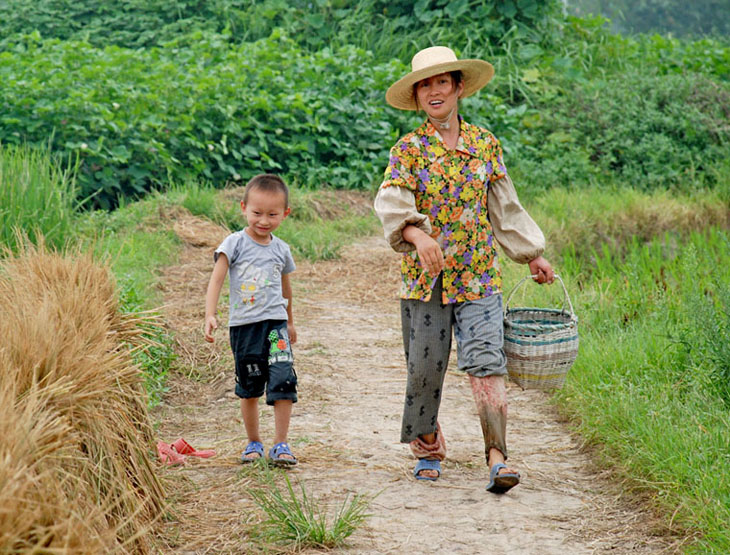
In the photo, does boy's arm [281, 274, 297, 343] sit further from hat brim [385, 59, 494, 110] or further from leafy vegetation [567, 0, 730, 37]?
leafy vegetation [567, 0, 730, 37]

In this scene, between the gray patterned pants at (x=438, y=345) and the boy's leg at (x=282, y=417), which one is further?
the boy's leg at (x=282, y=417)

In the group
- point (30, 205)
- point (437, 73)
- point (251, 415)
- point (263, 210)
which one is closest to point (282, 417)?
point (251, 415)

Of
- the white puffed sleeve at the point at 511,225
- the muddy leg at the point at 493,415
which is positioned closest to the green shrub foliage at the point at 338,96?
the white puffed sleeve at the point at 511,225

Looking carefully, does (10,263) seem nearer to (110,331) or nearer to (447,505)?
(110,331)

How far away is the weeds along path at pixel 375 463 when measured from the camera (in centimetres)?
325

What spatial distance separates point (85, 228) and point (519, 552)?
178 inches

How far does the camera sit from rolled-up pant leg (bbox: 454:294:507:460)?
3668 millimetres

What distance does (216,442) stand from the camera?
14.0ft

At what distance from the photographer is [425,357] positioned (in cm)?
382

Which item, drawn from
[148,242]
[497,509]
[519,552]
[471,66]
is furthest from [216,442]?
[148,242]

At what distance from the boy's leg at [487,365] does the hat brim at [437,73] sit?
35.8 inches

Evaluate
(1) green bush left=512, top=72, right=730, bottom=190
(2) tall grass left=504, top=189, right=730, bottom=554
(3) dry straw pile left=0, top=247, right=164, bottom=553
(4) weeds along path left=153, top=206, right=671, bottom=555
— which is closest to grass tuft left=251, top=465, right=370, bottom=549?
(4) weeds along path left=153, top=206, right=671, bottom=555

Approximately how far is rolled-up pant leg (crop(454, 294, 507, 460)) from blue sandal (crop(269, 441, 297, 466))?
2.65 ft

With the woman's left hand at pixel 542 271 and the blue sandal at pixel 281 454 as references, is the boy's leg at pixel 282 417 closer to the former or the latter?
the blue sandal at pixel 281 454
